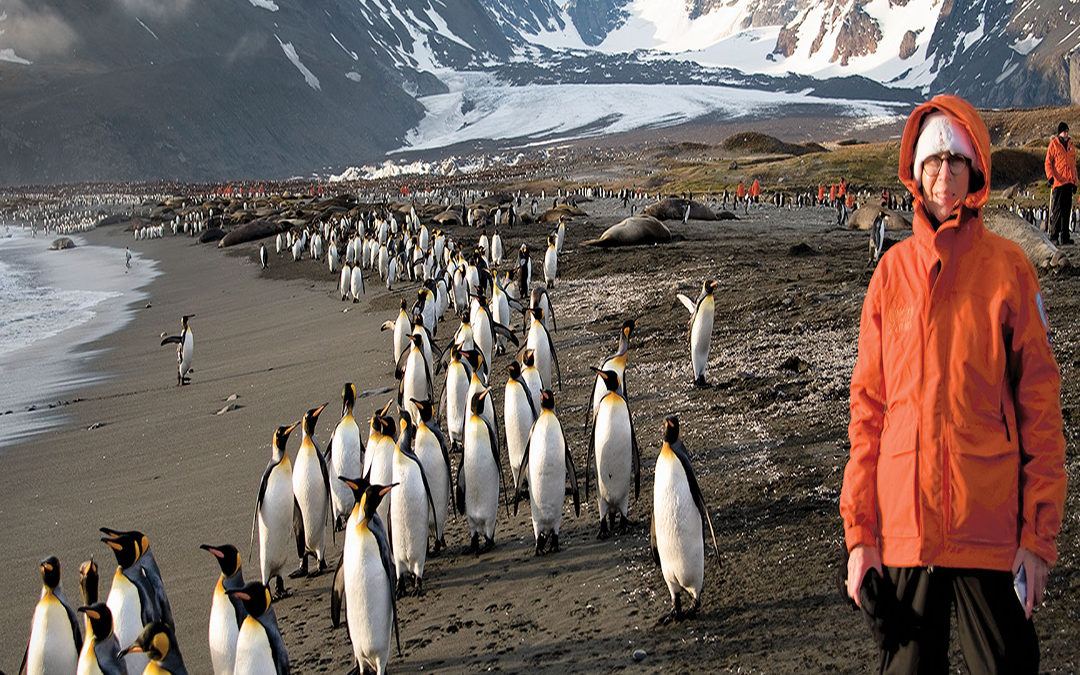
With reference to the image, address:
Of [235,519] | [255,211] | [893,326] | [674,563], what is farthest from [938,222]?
[255,211]

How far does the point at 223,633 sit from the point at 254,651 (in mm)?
407

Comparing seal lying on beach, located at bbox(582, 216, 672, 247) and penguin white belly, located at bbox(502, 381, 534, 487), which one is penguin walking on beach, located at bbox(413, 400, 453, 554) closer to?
penguin white belly, located at bbox(502, 381, 534, 487)

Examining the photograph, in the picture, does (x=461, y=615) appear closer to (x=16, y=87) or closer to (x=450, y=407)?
(x=450, y=407)

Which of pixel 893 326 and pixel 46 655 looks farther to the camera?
pixel 46 655

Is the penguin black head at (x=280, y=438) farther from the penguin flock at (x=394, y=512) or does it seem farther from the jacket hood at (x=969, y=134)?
the jacket hood at (x=969, y=134)

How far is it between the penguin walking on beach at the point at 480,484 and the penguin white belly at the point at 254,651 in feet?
5.53

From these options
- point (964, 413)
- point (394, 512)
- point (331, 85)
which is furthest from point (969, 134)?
point (331, 85)

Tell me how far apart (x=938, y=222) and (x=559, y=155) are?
87.1 metres

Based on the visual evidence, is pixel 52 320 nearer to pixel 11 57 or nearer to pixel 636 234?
pixel 636 234

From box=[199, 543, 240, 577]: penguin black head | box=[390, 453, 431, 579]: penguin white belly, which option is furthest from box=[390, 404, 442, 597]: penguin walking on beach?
box=[199, 543, 240, 577]: penguin black head

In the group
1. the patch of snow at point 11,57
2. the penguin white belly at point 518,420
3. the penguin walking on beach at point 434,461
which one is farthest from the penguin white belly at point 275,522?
the patch of snow at point 11,57

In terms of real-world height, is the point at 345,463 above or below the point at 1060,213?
below

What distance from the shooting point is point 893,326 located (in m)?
2.19

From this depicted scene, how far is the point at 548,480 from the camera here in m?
4.72
